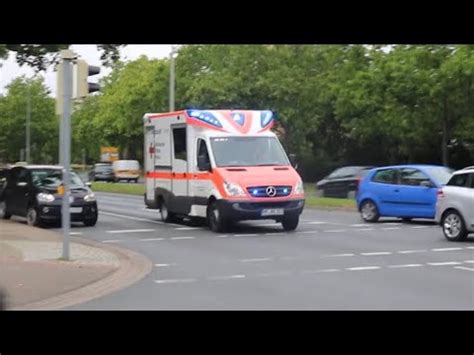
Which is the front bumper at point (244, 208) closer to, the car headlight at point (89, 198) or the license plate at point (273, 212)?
the license plate at point (273, 212)

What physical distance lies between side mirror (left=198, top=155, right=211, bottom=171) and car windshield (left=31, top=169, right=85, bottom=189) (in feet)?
13.7

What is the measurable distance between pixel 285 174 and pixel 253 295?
9.22 m

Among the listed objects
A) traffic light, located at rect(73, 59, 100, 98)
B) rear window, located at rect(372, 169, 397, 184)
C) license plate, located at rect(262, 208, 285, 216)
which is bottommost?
license plate, located at rect(262, 208, 285, 216)

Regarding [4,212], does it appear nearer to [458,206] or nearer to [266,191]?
[266,191]

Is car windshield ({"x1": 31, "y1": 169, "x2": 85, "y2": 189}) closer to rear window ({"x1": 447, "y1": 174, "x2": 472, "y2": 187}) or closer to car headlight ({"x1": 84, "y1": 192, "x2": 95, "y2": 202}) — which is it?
car headlight ({"x1": 84, "y1": 192, "x2": 95, "y2": 202})

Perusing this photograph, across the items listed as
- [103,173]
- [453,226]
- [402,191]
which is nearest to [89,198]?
[402,191]

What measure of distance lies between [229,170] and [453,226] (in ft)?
17.6

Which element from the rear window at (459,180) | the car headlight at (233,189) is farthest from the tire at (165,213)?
the rear window at (459,180)

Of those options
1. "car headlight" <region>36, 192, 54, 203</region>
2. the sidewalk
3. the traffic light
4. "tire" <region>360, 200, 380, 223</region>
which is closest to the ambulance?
"car headlight" <region>36, 192, 54, 203</region>

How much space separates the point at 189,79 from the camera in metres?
52.7

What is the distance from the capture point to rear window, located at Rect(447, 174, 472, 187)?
54.1 ft

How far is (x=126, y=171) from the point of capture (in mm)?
68500

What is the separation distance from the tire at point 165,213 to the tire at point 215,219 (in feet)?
8.85
